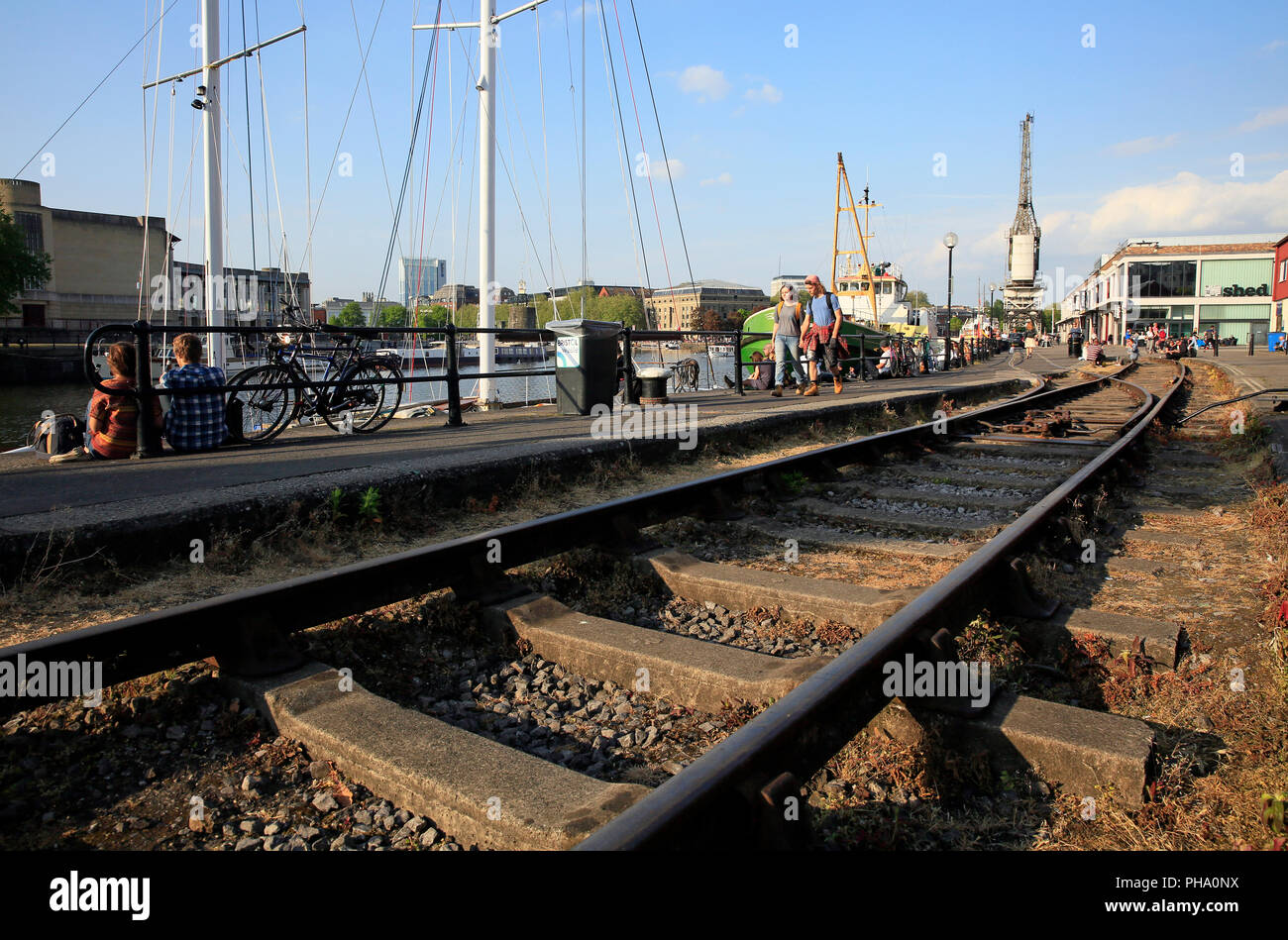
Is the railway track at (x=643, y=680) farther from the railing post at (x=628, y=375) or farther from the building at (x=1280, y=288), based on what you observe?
the building at (x=1280, y=288)

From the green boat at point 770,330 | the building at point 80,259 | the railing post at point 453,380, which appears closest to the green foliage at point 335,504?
the railing post at point 453,380

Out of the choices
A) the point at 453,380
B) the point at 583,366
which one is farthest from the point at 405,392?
the point at 453,380

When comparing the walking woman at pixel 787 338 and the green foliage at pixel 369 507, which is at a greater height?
the walking woman at pixel 787 338

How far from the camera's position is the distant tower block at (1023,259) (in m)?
153

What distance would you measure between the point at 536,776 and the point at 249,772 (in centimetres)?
87

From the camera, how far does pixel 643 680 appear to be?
2.93m

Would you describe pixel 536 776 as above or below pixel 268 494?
below

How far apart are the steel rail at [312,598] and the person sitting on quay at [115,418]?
4.05m

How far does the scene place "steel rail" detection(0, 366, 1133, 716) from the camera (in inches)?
104

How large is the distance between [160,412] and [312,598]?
4493mm

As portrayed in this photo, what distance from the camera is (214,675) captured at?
289cm

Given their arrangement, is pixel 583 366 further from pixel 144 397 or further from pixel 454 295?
pixel 454 295
